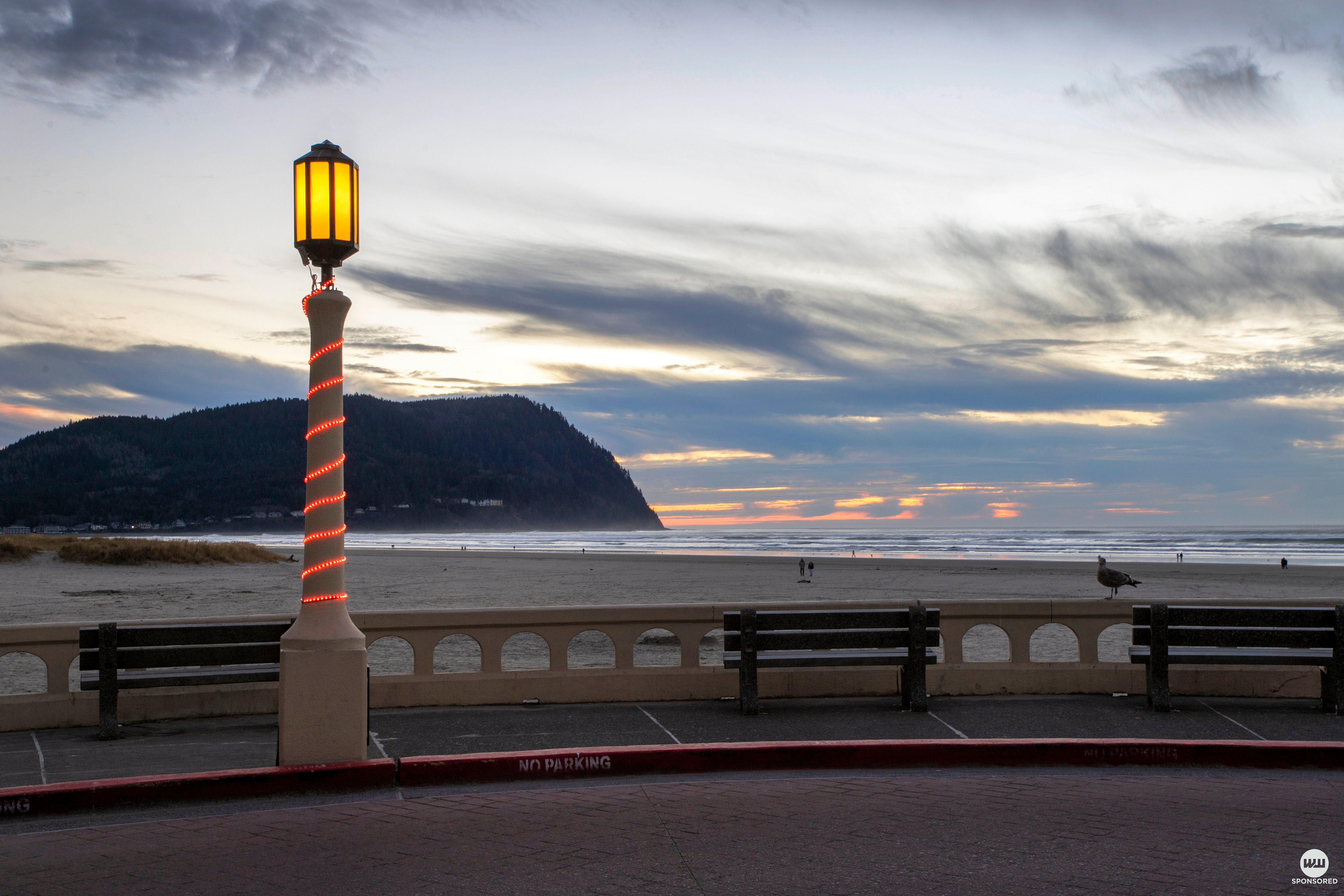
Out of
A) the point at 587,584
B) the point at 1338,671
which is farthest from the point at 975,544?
the point at 1338,671

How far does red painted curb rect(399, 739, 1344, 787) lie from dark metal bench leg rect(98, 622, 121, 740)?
303 cm

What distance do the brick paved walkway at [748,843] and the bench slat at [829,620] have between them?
6.74ft

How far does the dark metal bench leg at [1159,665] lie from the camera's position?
29.8 ft

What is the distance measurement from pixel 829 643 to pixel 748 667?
735mm

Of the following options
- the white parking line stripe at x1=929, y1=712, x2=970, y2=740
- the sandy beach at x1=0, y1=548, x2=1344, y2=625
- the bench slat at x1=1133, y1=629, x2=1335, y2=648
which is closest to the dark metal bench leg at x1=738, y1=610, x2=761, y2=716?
the white parking line stripe at x1=929, y1=712, x2=970, y2=740

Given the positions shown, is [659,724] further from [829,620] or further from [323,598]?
[323,598]

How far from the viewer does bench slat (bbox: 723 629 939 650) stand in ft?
29.8

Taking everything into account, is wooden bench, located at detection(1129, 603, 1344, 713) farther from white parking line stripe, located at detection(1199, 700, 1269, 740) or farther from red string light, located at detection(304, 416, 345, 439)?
red string light, located at detection(304, 416, 345, 439)

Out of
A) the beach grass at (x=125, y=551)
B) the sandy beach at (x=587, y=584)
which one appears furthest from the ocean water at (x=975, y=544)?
the beach grass at (x=125, y=551)

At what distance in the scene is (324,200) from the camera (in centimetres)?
771

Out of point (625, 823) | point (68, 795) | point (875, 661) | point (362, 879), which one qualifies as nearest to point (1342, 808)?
point (875, 661)

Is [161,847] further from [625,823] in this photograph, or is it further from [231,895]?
[625,823]

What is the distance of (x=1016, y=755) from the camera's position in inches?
300

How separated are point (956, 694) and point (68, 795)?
7.22 metres
